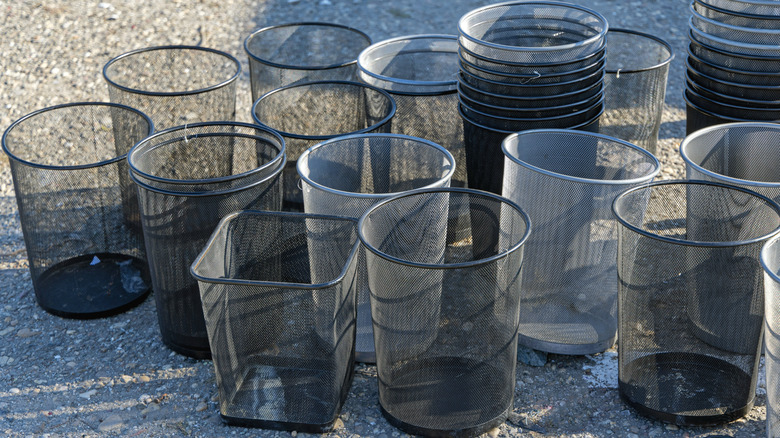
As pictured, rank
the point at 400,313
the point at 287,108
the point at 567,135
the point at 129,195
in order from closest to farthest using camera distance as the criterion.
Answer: the point at 400,313 < the point at 567,135 < the point at 129,195 < the point at 287,108

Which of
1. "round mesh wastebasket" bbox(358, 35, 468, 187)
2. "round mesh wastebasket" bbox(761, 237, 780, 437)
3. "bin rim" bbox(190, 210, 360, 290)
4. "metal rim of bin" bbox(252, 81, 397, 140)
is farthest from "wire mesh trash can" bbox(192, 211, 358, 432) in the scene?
"round mesh wastebasket" bbox(761, 237, 780, 437)

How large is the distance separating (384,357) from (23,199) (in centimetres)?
203

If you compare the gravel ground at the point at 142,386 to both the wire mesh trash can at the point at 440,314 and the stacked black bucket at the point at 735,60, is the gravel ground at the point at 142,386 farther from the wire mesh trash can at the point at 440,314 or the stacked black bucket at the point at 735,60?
the stacked black bucket at the point at 735,60

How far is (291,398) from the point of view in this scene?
3.38 metres

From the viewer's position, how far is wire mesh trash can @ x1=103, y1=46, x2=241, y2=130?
4598 mm

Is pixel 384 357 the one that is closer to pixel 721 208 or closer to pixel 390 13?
pixel 721 208

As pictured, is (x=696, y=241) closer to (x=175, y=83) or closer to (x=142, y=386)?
(x=142, y=386)

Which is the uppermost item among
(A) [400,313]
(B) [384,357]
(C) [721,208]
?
(C) [721,208]

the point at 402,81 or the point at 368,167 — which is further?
the point at 402,81

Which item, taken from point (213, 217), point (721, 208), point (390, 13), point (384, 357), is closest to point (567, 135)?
point (721, 208)

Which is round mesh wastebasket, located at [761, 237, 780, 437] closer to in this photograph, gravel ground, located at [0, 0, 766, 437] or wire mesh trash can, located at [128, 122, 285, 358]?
gravel ground, located at [0, 0, 766, 437]

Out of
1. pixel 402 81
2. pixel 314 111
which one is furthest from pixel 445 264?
pixel 314 111

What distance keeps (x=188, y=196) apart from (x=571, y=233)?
1625mm

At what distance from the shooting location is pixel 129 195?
4.22 metres
